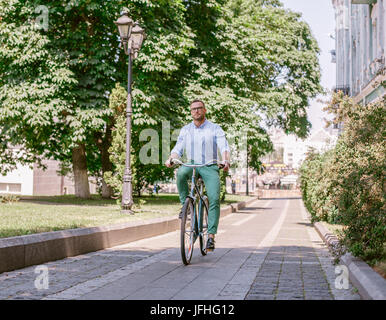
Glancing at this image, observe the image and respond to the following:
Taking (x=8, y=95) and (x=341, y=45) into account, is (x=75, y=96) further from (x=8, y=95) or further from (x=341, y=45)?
(x=341, y=45)

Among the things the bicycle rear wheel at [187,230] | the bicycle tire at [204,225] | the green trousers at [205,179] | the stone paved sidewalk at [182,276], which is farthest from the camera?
the bicycle tire at [204,225]

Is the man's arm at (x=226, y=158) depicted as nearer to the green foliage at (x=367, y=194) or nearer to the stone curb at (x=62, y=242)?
the green foliage at (x=367, y=194)

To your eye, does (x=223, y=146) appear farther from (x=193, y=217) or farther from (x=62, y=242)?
(x=62, y=242)

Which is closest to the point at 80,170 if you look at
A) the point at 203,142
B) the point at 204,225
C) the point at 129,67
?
the point at 129,67

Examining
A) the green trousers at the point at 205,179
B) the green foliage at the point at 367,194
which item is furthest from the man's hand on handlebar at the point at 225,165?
the green foliage at the point at 367,194

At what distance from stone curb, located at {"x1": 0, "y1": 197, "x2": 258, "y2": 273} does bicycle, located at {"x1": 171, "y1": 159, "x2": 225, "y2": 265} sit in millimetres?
1684

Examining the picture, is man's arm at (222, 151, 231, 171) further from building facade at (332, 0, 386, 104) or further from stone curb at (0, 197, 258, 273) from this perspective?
building facade at (332, 0, 386, 104)

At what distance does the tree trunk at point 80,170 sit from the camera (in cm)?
2322

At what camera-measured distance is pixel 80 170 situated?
23406mm

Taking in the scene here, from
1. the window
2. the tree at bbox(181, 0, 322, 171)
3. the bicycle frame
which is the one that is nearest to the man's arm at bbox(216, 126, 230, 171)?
the bicycle frame

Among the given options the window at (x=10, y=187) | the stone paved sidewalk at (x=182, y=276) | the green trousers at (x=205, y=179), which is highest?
the green trousers at (x=205, y=179)

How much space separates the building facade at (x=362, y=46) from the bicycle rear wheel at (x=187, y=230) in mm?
11754

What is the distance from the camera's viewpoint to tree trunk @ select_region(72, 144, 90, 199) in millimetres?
23219
